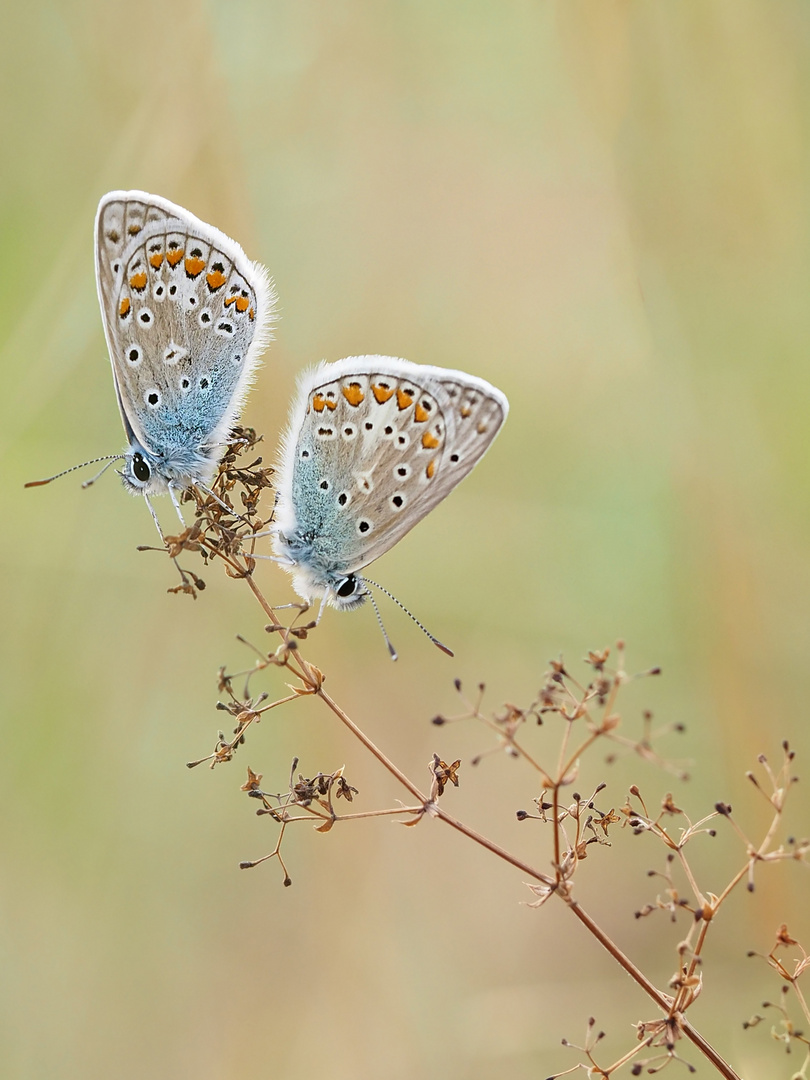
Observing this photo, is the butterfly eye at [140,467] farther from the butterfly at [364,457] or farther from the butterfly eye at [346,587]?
the butterfly eye at [346,587]

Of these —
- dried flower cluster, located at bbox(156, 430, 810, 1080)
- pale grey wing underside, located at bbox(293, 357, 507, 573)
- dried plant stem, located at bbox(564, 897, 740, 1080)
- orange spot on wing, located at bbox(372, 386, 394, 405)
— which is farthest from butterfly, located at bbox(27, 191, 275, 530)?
dried plant stem, located at bbox(564, 897, 740, 1080)

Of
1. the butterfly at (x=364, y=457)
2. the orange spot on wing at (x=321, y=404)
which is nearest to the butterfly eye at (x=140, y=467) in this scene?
the butterfly at (x=364, y=457)

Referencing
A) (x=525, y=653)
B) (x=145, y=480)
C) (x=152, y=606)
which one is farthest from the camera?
(x=525, y=653)

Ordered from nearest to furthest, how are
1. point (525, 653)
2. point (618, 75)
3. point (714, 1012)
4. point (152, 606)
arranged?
point (714, 1012) → point (618, 75) → point (152, 606) → point (525, 653)

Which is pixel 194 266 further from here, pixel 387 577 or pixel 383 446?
pixel 387 577

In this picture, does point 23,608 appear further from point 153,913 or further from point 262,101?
point 262,101

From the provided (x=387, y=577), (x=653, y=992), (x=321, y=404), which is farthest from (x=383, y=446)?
Result: (x=653, y=992)

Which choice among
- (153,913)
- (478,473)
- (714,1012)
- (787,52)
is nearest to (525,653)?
(478,473)
